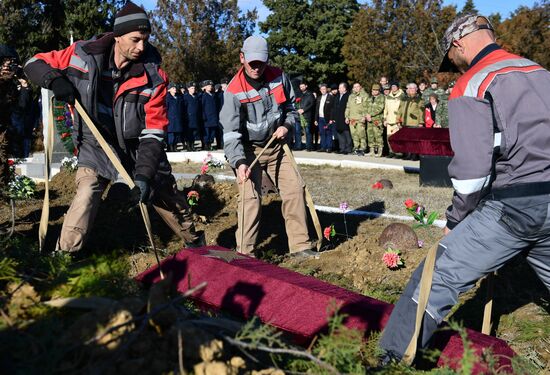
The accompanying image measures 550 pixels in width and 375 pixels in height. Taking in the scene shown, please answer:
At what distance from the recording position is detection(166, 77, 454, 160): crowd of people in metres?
15.0

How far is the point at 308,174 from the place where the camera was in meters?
12.5

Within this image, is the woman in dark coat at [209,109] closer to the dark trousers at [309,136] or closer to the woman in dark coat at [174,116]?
the woman in dark coat at [174,116]

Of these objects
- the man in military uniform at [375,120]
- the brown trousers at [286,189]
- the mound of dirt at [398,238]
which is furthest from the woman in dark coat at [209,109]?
the mound of dirt at [398,238]

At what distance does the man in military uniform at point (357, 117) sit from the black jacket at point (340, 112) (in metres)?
0.17

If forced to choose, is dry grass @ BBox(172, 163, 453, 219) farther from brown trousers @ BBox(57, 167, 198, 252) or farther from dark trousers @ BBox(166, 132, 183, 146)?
dark trousers @ BBox(166, 132, 183, 146)

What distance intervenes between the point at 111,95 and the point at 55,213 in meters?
3.57

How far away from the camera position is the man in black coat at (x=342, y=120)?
55.2ft

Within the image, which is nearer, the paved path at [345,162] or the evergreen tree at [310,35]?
the paved path at [345,162]

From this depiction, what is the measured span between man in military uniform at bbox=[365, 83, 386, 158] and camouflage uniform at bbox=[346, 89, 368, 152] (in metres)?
0.13

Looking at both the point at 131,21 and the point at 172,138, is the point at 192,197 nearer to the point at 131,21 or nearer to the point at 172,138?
the point at 131,21

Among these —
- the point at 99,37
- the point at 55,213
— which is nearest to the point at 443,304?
the point at 99,37

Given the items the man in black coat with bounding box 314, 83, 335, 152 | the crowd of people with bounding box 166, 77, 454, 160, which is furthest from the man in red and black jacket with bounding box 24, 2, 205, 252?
the man in black coat with bounding box 314, 83, 335, 152

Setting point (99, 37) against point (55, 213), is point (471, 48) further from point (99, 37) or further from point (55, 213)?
point (55, 213)

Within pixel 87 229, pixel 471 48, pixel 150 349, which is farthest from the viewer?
pixel 87 229
